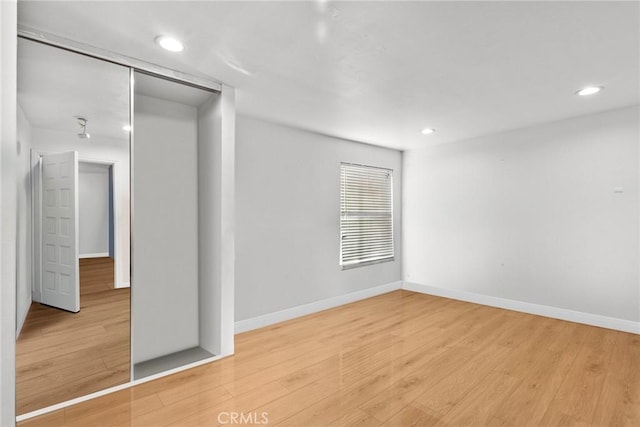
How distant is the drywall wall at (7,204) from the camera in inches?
57.8

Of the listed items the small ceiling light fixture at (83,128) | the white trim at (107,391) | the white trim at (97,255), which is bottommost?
the white trim at (107,391)

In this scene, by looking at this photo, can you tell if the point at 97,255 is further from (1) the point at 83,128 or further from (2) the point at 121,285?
(1) the point at 83,128

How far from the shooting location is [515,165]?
4168mm

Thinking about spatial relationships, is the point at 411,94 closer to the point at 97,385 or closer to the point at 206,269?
the point at 206,269

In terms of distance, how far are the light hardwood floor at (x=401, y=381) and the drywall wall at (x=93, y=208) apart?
3.49ft

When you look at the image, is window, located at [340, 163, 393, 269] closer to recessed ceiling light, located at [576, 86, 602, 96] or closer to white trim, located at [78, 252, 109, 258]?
recessed ceiling light, located at [576, 86, 602, 96]

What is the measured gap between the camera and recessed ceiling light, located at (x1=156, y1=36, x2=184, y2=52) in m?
1.98

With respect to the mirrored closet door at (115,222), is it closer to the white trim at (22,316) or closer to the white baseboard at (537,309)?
the white trim at (22,316)

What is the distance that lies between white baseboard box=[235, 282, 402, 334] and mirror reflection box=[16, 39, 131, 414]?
1307 millimetres

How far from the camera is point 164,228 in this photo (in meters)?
2.78

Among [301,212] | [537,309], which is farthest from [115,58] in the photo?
[537,309]

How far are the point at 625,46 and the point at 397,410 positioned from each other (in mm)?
2886

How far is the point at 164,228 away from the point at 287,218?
1.48 meters

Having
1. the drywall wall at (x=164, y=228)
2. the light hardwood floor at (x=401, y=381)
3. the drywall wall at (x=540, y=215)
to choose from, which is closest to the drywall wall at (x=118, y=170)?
the drywall wall at (x=164, y=228)
